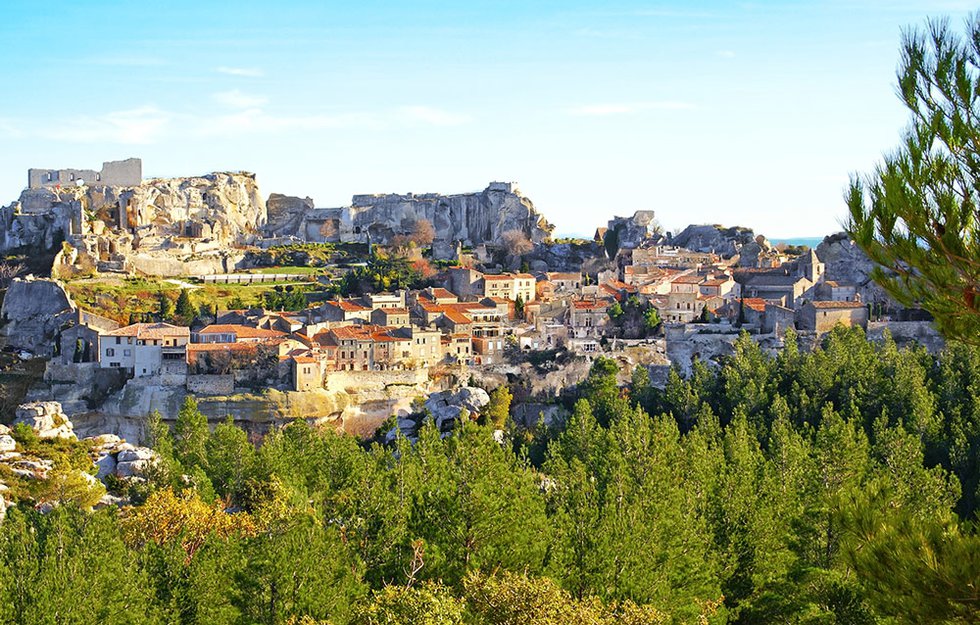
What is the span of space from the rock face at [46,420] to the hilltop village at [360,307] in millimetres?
5752

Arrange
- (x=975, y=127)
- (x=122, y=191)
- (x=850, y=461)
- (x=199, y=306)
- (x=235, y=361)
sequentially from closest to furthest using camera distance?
(x=975, y=127) → (x=850, y=461) → (x=235, y=361) → (x=199, y=306) → (x=122, y=191)

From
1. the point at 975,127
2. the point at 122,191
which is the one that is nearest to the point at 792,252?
the point at 122,191

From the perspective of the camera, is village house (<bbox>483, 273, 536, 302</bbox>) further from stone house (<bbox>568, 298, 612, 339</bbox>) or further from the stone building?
the stone building

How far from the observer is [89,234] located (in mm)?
63938

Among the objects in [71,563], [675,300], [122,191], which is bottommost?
[71,563]

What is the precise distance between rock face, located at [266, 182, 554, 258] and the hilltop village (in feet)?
1.40

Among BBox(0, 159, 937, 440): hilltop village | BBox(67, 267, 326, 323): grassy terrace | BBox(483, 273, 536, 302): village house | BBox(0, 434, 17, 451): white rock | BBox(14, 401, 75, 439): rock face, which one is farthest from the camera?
BBox(483, 273, 536, 302): village house

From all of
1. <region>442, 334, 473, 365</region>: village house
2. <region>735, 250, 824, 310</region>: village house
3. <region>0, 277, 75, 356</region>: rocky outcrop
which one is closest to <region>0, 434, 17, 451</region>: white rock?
<region>0, 277, 75, 356</region>: rocky outcrop

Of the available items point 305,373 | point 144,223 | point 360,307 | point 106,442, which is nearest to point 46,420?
point 106,442

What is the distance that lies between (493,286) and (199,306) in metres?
15.7

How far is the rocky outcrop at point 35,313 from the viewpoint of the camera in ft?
173

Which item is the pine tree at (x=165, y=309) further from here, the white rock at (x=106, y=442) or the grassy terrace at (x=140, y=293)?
the white rock at (x=106, y=442)

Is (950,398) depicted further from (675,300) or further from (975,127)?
(975,127)

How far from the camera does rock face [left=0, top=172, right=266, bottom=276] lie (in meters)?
63.0
